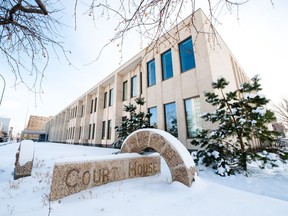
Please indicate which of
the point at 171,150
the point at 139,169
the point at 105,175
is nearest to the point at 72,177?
the point at 105,175

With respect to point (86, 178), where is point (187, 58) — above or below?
above

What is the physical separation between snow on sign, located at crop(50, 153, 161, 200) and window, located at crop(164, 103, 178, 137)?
5.18m

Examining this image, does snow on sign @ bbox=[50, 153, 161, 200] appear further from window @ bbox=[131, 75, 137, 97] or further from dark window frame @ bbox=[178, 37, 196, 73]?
window @ bbox=[131, 75, 137, 97]

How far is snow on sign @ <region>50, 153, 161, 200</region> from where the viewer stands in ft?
8.36

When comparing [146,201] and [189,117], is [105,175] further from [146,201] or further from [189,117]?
[189,117]

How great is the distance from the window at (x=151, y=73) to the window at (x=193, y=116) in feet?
12.6

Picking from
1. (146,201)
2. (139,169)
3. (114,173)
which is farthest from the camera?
(139,169)

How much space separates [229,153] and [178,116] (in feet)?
13.2

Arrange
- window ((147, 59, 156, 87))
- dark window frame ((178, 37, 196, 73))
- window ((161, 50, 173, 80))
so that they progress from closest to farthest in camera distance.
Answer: dark window frame ((178, 37, 196, 73)) → window ((161, 50, 173, 80)) → window ((147, 59, 156, 87))

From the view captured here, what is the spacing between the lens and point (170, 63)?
10266mm

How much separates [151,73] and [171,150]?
30.8ft

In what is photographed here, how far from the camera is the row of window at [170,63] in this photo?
8870 mm

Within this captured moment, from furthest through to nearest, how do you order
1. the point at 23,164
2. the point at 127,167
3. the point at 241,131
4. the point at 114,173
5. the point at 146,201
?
the point at 241,131
the point at 23,164
the point at 127,167
the point at 114,173
the point at 146,201

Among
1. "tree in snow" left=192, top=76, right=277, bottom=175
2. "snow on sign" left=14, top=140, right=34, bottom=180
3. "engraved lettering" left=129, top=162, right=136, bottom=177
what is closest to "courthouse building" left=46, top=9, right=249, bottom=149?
"tree in snow" left=192, top=76, right=277, bottom=175
